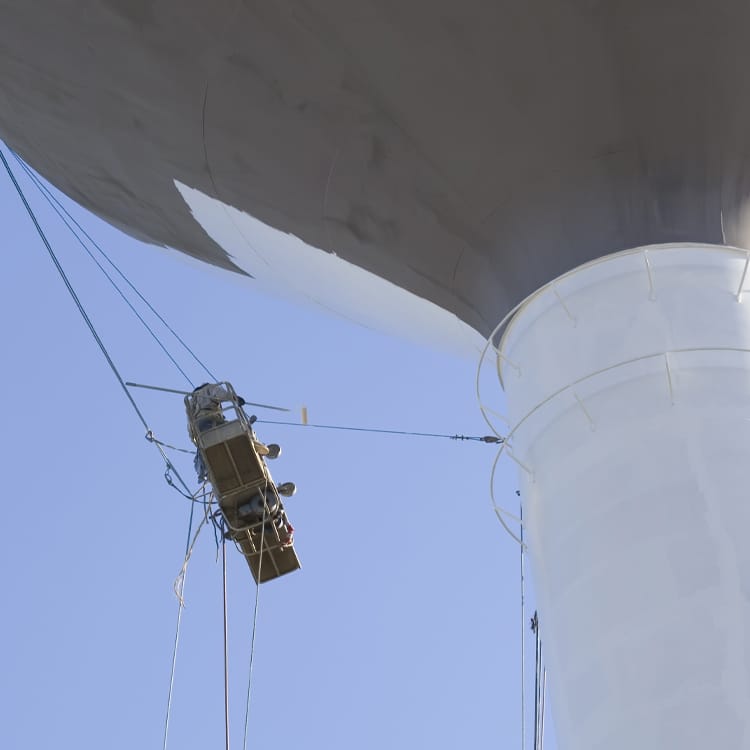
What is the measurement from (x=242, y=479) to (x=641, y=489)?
822 cm

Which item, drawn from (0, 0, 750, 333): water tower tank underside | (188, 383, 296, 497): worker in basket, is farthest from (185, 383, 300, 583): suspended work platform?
(0, 0, 750, 333): water tower tank underside

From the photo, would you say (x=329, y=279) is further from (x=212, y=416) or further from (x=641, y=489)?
(x=212, y=416)

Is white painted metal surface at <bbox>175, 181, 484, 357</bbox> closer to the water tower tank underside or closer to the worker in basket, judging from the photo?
the water tower tank underside

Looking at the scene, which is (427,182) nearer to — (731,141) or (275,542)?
(731,141)

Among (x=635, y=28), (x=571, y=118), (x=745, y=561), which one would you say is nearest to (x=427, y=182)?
(x=571, y=118)

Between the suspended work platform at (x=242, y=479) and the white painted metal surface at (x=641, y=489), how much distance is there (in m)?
6.74

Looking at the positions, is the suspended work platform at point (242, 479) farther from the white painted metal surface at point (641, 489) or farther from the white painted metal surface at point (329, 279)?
the white painted metal surface at point (641, 489)

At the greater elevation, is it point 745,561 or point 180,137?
point 180,137

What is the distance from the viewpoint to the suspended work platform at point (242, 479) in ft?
49.4

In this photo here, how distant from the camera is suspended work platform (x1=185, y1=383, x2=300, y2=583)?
49.4 feet

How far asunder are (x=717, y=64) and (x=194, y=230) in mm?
4167

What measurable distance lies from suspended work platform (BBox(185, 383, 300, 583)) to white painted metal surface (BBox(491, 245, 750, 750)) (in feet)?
22.1

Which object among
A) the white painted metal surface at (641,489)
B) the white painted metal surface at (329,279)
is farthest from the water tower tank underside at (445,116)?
the white painted metal surface at (641,489)

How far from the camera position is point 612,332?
26.4 ft
